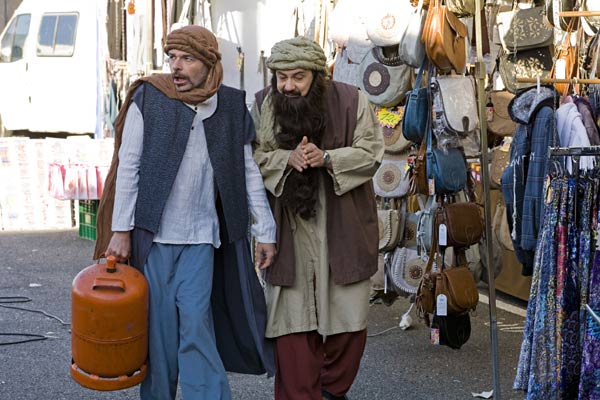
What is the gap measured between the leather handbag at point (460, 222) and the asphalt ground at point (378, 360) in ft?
2.59

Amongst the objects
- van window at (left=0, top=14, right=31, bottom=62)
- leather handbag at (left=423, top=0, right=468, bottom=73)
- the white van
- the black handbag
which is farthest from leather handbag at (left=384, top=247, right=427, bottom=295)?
van window at (left=0, top=14, right=31, bottom=62)

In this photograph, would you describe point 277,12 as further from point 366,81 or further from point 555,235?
point 555,235

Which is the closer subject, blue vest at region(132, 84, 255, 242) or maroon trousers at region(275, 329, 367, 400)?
blue vest at region(132, 84, 255, 242)

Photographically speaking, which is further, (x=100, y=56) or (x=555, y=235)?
(x=100, y=56)

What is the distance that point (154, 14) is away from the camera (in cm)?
1277

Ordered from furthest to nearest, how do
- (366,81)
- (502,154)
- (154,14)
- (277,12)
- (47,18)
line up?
(47,18) < (154,14) < (277,12) < (502,154) < (366,81)

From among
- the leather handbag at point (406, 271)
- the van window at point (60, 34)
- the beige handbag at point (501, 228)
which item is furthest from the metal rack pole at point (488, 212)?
the van window at point (60, 34)

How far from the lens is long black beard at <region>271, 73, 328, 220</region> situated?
4.89m

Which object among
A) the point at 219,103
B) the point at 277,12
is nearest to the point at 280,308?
the point at 219,103

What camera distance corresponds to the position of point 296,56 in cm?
479

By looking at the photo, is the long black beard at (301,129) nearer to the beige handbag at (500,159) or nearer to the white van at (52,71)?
the beige handbag at (500,159)

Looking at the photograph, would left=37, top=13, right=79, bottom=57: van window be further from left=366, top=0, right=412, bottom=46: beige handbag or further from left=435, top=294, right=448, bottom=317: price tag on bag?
left=435, top=294, right=448, bottom=317: price tag on bag

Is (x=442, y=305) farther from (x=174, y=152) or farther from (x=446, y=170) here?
(x=174, y=152)

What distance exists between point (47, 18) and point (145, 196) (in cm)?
1320
